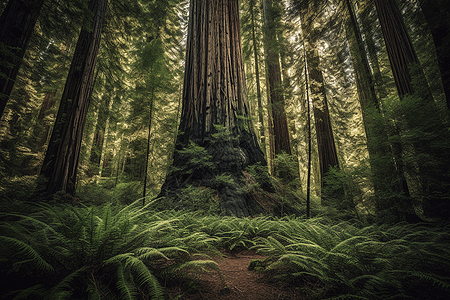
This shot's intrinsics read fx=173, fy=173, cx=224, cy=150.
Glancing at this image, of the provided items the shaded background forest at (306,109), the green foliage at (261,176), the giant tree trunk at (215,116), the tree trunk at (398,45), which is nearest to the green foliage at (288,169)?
the shaded background forest at (306,109)

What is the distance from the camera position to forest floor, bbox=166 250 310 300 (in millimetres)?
1448

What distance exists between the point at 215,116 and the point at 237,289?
414 centimetres

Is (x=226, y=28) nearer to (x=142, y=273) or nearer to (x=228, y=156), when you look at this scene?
(x=228, y=156)

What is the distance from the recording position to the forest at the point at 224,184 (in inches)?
55.3

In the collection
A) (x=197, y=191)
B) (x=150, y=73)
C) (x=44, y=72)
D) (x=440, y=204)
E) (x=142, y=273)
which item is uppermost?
(x=44, y=72)

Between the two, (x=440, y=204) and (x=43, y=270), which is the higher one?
(x=440, y=204)

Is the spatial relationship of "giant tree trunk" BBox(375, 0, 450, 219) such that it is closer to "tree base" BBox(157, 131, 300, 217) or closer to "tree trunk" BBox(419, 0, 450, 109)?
"tree trunk" BBox(419, 0, 450, 109)

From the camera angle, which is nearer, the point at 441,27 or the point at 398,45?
the point at 441,27

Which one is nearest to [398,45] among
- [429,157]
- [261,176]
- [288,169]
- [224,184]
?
[429,157]

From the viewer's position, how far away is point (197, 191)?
4023 mm

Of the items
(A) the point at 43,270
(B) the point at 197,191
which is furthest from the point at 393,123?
(A) the point at 43,270

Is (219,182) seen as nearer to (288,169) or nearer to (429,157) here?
(288,169)

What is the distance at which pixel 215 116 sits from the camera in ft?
16.5

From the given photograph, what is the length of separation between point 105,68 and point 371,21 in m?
10.1
